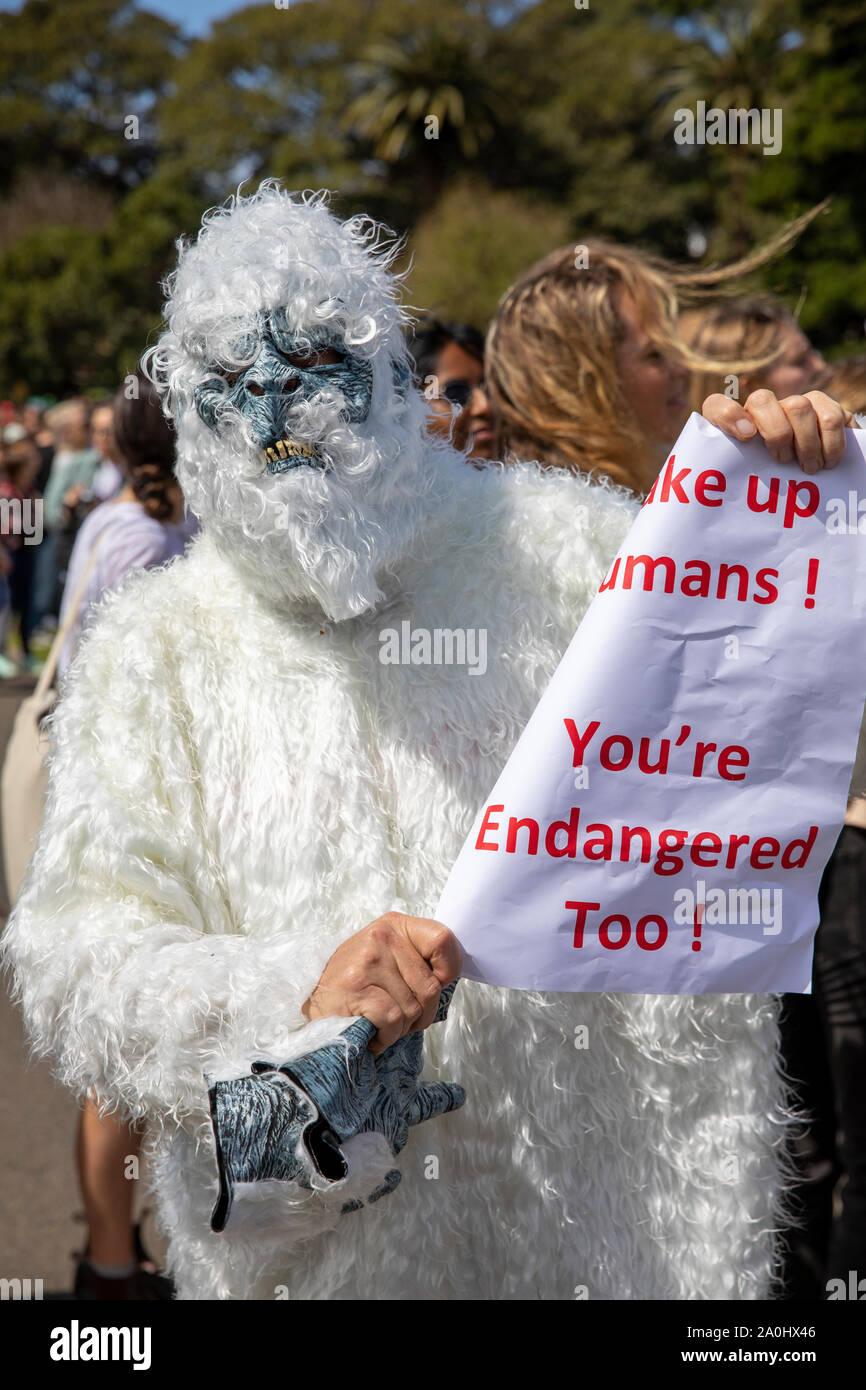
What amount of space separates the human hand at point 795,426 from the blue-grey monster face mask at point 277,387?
0.49 meters

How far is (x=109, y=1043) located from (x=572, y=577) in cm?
90

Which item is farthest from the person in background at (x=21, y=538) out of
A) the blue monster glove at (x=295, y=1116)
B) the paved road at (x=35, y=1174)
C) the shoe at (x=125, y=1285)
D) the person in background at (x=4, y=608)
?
the blue monster glove at (x=295, y=1116)

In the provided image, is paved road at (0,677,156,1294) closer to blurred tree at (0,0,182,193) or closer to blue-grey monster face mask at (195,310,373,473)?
blue-grey monster face mask at (195,310,373,473)


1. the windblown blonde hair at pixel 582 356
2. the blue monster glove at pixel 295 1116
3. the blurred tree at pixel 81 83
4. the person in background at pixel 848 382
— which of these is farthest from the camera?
the blurred tree at pixel 81 83

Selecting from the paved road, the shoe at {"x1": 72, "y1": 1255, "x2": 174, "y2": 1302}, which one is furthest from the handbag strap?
the shoe at {"x1": 72, "y1": 1255, "x2": 174, "y2": 1302}

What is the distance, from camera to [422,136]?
3853 centimetres

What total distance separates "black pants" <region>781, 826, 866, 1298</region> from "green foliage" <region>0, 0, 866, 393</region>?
19551 mm

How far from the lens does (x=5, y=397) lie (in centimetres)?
3253

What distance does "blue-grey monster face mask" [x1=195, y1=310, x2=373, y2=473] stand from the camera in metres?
1.60

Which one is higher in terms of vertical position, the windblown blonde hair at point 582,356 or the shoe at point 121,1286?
the windblown blonde hair at point 582,356

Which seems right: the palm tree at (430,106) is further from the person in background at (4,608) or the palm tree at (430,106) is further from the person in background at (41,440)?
the person in background at (4,608)

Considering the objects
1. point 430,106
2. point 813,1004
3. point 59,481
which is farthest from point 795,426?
point 430,106

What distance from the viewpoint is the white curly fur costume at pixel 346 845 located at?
162 centimetres
